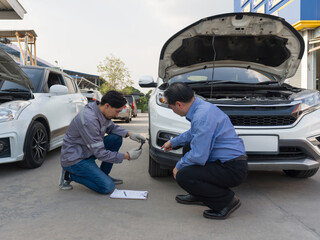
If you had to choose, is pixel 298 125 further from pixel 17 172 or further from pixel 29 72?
pixel 29 72

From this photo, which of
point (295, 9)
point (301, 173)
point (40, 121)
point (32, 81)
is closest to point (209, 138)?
point (301, 173)

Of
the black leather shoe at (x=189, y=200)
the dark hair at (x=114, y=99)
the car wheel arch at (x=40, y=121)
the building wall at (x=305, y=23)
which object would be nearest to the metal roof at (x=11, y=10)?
the car wheel arch at (x=40, y=121)

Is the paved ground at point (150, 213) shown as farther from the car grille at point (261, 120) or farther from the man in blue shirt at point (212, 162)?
the car grille at point (261, 120)

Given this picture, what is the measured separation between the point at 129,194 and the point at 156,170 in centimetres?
65

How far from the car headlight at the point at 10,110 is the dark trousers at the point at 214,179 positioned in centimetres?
236

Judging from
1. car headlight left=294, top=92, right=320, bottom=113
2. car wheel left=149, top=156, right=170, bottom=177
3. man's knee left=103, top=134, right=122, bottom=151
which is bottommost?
car wheel left=149, top=156, right=170, bottom=177

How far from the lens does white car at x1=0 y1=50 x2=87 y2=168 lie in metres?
3.39

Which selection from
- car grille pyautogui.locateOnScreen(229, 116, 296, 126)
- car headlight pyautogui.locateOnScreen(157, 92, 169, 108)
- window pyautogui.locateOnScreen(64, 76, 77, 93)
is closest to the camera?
car grille pyautogui.locateOnScreen(229, 116, 296, 126)

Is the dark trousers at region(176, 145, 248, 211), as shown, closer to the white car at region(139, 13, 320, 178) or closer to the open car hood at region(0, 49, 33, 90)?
the white car at region(139, 13, 320, 178)

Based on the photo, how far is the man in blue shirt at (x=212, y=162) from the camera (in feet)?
7.17

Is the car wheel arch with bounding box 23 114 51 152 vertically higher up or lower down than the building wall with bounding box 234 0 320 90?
lower down

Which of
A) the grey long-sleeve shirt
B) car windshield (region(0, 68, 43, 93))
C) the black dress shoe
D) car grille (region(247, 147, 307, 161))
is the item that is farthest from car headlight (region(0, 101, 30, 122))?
car grille (region(247, 147, 307, 161))

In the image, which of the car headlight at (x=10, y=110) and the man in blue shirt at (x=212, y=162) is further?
the car headlight at (x=10, y=110)

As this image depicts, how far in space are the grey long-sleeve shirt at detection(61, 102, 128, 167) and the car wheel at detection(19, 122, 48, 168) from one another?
95 cm
